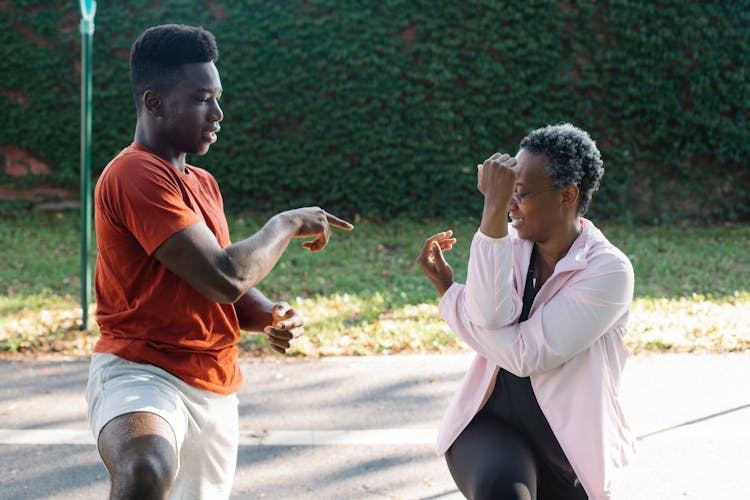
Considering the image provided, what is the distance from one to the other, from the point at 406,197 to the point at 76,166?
15.3 ft

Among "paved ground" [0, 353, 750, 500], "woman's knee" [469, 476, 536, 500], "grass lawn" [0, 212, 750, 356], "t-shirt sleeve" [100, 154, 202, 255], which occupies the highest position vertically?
"t-shirt sleeve" [100, 154, 202, 255]

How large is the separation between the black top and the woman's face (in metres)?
0.17

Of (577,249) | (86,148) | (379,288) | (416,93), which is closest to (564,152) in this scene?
(577,249)

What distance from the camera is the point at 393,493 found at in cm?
448

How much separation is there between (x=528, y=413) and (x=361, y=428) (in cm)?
237

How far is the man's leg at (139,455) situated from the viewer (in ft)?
7.57

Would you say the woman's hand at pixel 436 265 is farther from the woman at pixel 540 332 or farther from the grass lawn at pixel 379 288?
the grass lawn at pixel 379 288

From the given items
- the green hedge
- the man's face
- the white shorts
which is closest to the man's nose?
the man's face

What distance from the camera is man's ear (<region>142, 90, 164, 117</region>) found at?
278 cm

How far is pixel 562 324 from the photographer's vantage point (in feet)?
9.66

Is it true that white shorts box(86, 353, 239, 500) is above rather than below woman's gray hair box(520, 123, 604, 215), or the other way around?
below

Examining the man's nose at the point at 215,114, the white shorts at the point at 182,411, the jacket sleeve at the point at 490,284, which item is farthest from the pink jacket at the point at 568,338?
the man's nose at the point at 215,114

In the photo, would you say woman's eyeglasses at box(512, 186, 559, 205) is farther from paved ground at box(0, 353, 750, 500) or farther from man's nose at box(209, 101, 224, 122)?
paved ground at box(0, 353, 750, 500)

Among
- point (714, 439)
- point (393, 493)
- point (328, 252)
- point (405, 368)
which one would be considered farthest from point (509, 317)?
point (328, 252)
